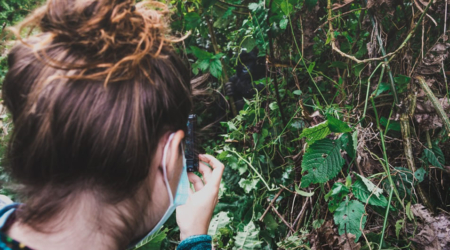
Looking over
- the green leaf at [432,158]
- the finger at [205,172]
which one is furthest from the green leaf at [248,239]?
the green leaf at [432,158]

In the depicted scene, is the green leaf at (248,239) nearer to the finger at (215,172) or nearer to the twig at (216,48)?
the finger at (215,172)

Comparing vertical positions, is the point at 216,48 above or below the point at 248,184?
above

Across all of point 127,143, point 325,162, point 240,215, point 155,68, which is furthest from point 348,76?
point 127,143

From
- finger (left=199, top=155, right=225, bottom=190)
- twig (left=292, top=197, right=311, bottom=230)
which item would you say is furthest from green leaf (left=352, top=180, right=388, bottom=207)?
finger (left=199, top=155, right=225, bottom=190)

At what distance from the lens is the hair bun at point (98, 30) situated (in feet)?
2.23

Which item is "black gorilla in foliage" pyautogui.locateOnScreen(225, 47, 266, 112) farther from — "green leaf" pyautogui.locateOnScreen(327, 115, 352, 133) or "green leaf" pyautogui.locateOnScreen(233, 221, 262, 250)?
"green leaf" pyautogui.locateOnScreen(327, 115, 352, 133)

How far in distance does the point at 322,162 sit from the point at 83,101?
847mm

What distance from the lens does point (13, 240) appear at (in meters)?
0.71

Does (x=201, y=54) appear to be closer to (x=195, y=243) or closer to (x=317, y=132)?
(x=317, y=132)

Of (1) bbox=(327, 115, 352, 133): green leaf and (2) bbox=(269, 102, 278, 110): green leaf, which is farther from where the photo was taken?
(2) bbox=(269, 102, 278, 110): green leaf

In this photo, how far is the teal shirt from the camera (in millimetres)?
700

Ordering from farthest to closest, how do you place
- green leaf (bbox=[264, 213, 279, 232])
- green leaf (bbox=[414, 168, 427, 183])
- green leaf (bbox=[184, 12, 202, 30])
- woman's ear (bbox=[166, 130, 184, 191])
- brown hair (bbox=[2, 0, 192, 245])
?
1. green leaf (bbox=[184, 12, 202, 30])
2. green leaf (bbox=[264, 213, 279, 232])
3. green leaf (bbox=[414, 168, 427, 183])
4. woman's ear (bbox=[166, 130, 184, 191])
5. brown hair (bbox=[2, 0, 192, 245])

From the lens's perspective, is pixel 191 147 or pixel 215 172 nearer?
pixel 191 147

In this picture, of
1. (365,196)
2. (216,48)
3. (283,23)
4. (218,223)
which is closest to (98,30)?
(365,196)
